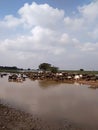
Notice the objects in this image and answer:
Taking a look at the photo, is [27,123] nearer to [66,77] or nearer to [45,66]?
[66,77]

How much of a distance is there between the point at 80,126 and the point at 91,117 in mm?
3036

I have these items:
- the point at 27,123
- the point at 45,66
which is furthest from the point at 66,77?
the point at 45,66

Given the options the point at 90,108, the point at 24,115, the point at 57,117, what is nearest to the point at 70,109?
the point at 90,108

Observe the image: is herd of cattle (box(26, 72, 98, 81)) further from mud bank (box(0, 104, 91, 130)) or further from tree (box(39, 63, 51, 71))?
tree (box(39, 63, 51, 71))

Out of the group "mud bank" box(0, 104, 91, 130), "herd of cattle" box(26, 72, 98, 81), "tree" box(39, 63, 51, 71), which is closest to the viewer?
"mud bank" box(0, 104, 91, 130)

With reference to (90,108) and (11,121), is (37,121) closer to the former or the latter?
(11,121)

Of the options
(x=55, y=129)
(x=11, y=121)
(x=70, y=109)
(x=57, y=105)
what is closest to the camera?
(x=55, y=129)

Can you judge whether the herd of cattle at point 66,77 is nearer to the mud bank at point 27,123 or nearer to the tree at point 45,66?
the mud bank at point 27,123

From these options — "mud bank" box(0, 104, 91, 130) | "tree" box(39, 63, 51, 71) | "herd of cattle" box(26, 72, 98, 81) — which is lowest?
"mud bank" box(0, 104, 91, 130)

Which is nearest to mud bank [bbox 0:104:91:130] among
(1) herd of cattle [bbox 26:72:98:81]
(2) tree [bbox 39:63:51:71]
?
(1) herd of cattle [bbox 26:72:98:81]

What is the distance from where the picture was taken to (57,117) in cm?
1884

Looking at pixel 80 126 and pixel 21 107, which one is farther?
pixel 21 107

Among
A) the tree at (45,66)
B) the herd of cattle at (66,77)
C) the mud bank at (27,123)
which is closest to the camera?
the mud bank at (27,123)

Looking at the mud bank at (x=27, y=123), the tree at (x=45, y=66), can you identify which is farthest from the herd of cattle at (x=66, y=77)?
the tree at (x=45, y=66)
